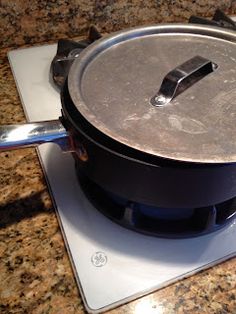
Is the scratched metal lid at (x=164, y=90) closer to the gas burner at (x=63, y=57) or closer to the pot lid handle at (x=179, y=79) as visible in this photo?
the pot lid handle at (x=179, y=79)

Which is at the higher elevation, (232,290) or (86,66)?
(86,66)

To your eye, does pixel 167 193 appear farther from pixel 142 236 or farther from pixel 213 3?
pixel 213 3

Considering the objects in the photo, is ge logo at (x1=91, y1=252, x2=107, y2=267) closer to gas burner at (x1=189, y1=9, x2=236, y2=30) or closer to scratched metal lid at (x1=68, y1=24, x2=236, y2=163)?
scratched metal lid at (x1=68, y1=24, x2=236, y2=163)

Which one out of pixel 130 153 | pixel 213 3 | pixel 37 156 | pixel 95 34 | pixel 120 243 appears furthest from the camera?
pixel 213 3

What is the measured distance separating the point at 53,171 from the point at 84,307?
22 cm

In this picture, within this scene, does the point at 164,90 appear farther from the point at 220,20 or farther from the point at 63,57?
the point at 220,20

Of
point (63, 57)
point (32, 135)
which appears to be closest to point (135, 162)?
point (32, 135)

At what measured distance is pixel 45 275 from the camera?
0.44 metres

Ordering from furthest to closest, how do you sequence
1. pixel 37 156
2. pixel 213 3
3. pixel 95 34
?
pixel 213 3 < pixel 95 34 < pixel 37 156

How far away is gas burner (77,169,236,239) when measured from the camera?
475 mm

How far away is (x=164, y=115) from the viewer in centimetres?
44

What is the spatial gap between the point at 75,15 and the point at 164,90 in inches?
17.4

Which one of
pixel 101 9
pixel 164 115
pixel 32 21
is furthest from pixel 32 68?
pixel 164 115

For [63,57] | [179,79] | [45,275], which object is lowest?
[45,275]
